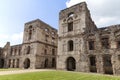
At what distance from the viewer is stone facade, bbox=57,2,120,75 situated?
19734 mm

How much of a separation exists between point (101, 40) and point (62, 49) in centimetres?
862

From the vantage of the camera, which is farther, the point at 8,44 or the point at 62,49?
the point at 8,44

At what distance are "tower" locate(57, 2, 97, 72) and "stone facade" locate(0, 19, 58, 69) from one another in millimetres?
8730

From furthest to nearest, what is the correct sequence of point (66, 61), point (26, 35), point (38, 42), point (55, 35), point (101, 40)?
point (55, 35)
point (26, 35)
point (38, 42)
point (66, 61)
point (101, 40)

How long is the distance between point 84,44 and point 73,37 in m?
3.10

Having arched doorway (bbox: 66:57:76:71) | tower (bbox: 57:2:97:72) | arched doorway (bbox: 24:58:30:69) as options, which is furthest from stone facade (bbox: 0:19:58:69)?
arched doorway (bbox: 66:57:76:71)

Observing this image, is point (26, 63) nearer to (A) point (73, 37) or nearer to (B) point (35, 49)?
(B) point (35, 49)

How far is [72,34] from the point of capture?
25.1 m

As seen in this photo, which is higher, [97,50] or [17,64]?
[97,50]

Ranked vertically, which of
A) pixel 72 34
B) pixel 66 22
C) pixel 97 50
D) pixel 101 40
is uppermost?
pixel 66 22

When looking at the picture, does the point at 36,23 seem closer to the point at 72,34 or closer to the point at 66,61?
the point at 72,34

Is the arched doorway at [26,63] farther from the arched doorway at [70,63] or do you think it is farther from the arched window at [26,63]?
the arched doorway at [70,63]

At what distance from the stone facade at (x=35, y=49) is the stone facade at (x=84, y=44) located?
8752mm

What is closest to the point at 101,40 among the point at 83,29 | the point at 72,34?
the point at 83,29
